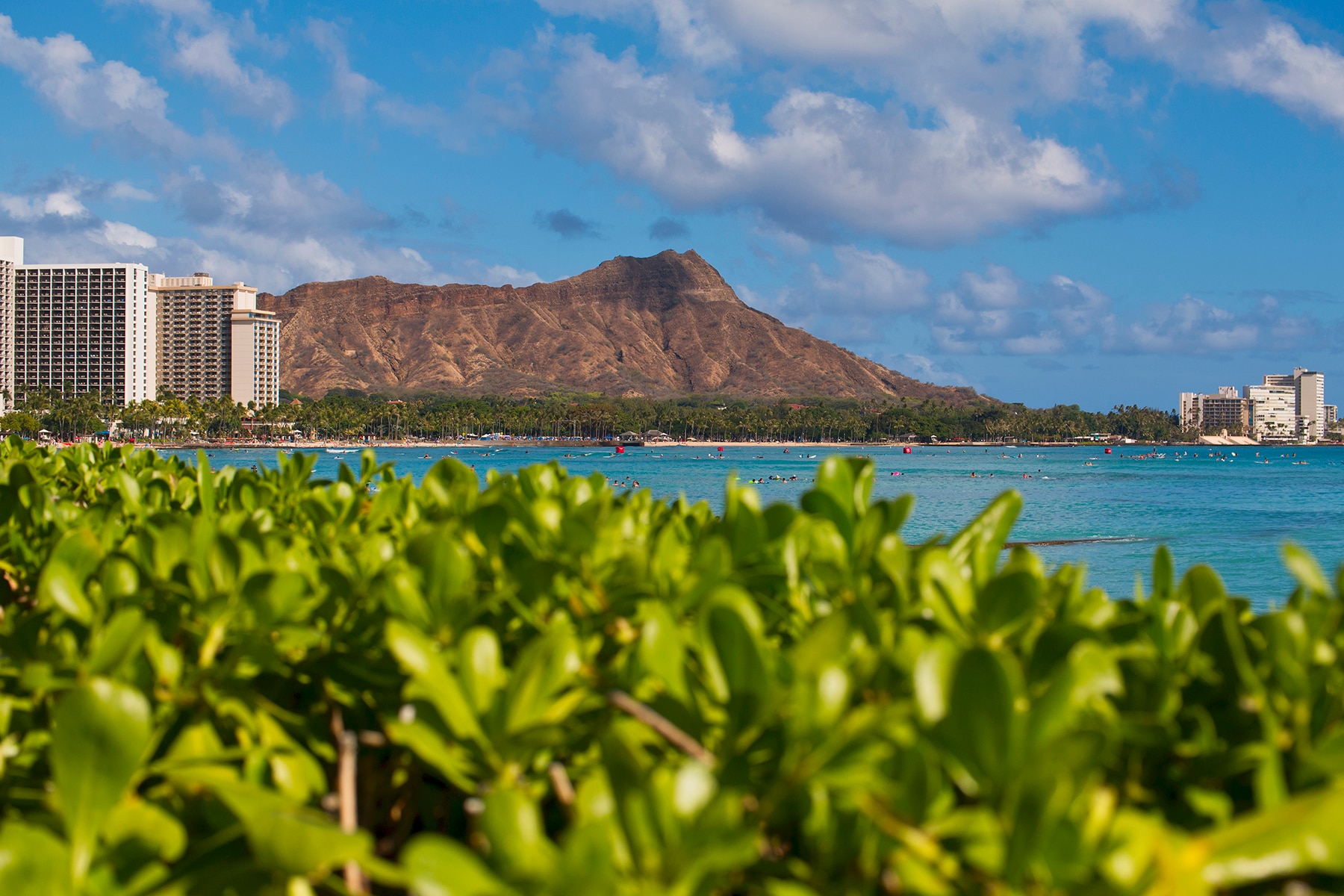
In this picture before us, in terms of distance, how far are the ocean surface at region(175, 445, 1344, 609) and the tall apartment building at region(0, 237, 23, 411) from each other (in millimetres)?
85084

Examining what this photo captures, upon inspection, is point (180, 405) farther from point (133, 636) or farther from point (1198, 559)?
point (133, 636)

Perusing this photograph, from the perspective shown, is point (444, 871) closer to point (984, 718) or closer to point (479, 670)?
point (479, 670)

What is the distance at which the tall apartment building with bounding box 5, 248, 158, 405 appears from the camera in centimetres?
15762

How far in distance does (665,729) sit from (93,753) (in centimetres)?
52

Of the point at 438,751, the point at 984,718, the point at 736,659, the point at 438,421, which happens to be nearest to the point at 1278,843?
the point at 984,718

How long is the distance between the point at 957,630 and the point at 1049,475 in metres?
83.4

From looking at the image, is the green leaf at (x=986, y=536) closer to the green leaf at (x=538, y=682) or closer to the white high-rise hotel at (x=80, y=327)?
the green leaf at (x=538, y=682)

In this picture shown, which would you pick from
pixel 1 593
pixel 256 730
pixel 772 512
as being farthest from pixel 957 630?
pixel 1 593

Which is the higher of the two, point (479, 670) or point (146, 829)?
point (479, 670)

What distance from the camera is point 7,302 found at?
513ft

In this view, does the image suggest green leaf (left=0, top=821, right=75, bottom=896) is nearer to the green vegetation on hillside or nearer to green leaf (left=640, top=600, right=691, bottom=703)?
green leaf (left=640, top=600, right=691, bottom=703)

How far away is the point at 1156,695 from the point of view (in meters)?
1.09

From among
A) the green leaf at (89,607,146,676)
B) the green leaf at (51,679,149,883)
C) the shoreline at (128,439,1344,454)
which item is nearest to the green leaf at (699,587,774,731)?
the green leaf at (51,679,149,883)

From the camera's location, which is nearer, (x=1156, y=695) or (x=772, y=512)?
(x=1156, y=695)
